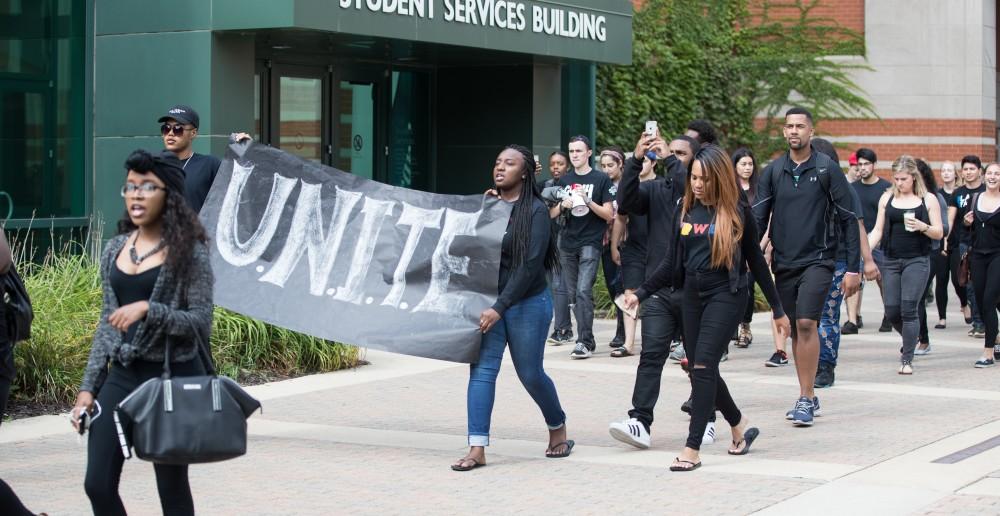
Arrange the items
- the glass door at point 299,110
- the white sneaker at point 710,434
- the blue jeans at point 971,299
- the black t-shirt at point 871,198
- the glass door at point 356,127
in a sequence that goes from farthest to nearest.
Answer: the glass door at point 356,127, the glass door at point 299,110, the blue jeans at point 971,299, the black t-shirt at point 871,198, the white sneaker at point 710,434

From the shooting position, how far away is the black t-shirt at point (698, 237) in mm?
8445

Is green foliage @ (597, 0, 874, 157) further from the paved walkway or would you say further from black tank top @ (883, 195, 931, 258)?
the paved walkway

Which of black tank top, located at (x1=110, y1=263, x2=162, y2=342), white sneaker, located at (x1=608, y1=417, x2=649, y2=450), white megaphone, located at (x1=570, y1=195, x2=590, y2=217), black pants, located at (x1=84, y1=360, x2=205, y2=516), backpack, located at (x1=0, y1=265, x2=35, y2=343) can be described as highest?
white megaphone, located at (x1=570, y1=195, x2=590, y2=217)

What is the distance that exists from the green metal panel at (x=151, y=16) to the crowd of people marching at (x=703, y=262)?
4.13 m

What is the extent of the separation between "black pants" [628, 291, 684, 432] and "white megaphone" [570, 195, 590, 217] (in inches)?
185

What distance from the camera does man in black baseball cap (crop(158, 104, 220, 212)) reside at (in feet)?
29.5

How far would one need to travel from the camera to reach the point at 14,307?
21.4ft

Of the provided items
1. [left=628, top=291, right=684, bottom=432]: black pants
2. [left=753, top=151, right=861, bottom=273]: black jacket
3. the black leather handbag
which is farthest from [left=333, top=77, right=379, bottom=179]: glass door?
the black leather handbag

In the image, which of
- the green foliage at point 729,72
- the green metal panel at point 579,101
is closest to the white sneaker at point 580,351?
the green metal panel at point 579,101

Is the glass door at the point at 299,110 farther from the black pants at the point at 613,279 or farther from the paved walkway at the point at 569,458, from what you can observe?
the paved walkway at the point at 569,458

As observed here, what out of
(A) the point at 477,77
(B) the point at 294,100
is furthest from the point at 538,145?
(B) the point at 294,100

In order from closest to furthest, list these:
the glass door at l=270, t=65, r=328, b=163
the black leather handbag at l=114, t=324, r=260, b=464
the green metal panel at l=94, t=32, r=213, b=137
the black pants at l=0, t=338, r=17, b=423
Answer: the black leather handbag at l=114, t=324, r=260, b=464
the black pants at l=0, t=338, r=17, b=423
the green metal panel at l=94, t=32, r=213, b=137
the glass door at l=270, t=65, r=328, b=163

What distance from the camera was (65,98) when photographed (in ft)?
51.8

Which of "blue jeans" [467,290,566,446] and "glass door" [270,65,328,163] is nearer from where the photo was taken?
"blue jeans" [467,290,566,446]
